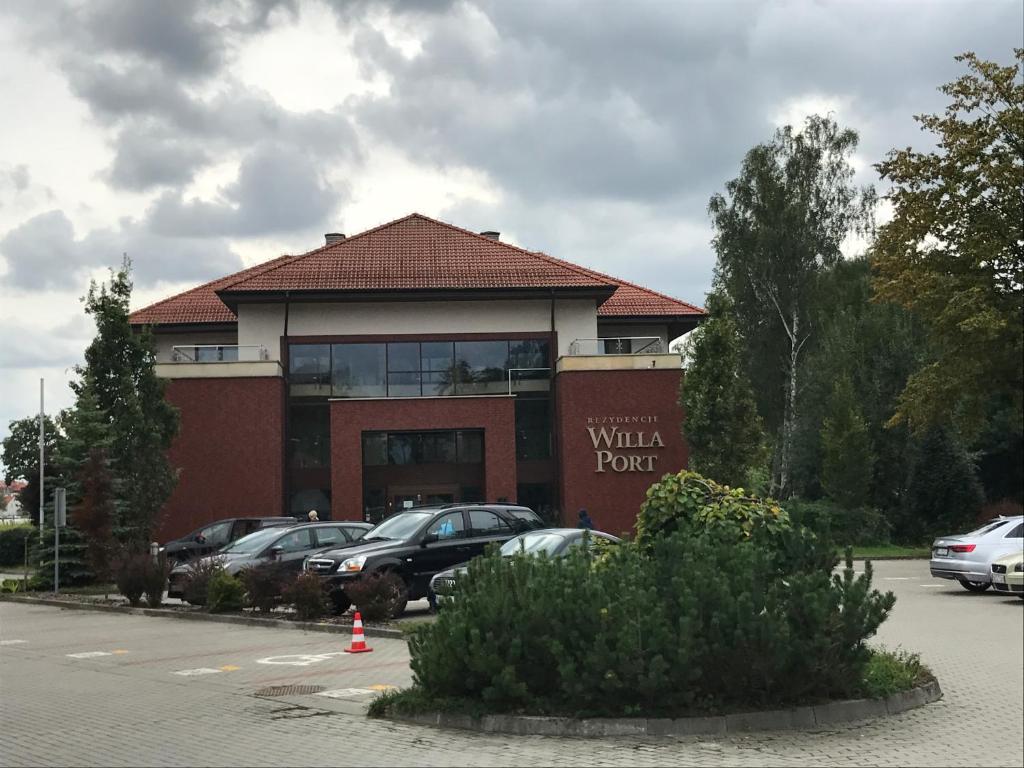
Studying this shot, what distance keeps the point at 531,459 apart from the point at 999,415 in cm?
1561

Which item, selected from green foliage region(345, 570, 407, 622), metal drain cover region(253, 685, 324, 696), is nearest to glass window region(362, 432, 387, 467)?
green foliage region(345, 570, 407, 622)

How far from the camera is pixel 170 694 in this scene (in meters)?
12.0

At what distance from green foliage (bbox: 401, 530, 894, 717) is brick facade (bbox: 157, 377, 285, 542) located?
98.1 feet

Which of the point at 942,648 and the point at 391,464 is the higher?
the point at 391,464

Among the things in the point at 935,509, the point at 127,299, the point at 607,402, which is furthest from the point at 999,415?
the point at 127,299

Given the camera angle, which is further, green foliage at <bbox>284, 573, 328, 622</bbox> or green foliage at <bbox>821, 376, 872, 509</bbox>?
green foliage at <bbox>821, 376, 872, 509</bbox>

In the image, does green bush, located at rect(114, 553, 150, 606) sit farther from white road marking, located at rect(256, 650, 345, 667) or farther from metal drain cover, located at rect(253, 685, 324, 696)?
metal drain cover, located at rect(253, 685, 324, 696)

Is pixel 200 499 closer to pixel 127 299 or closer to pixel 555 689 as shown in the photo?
pixel 127 299

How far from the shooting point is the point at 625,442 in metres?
39.6

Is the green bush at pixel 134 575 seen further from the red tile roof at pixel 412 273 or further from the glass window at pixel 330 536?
the red tile roof at pixel 412 273

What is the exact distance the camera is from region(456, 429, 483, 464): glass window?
39.8 m

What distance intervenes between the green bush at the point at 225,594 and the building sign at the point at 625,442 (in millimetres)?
20041

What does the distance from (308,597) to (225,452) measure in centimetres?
2169

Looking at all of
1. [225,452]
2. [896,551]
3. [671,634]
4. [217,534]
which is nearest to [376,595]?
[671,634]
